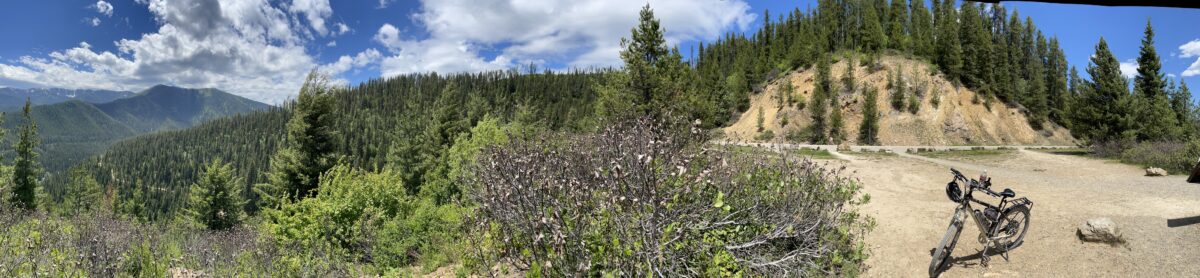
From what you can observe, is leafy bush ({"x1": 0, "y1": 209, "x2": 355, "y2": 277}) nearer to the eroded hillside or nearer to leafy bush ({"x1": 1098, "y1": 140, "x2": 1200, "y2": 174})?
leafy bush ({"x1": 1098, "y1": 140, "x2": 1200, "y2": 174})

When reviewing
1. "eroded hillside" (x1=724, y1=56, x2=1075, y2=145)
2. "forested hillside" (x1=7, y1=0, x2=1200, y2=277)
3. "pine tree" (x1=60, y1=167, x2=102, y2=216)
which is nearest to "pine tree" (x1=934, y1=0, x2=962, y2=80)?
"forested hillside" (x1=7, y1=0, x2=1200, y2=277)

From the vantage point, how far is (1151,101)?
2592cm

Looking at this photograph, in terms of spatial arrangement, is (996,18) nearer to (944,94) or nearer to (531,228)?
(944,94)

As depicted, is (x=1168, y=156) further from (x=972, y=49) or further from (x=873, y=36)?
(x=873, y=36)

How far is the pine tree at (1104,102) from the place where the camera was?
24.7m

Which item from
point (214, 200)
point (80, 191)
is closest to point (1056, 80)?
point (214, 200)

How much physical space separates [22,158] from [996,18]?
11061 centimetres

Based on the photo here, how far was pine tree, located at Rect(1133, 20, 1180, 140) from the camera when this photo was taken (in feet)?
77.7

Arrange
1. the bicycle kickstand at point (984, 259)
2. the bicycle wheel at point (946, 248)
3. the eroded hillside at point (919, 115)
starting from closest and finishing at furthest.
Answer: the bicycle wheel at point (946, 248)
the bicycle kickstand at point (984, 259)
the eroded hillside at point (919, 115)

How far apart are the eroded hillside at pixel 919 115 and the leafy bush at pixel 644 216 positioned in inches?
1610

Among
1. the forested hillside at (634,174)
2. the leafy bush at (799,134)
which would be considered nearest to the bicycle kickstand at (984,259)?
the forested hillside at (634,174)

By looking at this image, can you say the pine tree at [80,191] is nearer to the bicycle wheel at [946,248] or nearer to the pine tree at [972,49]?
the bicycle wheel at [946,248]

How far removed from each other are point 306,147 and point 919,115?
46.8m

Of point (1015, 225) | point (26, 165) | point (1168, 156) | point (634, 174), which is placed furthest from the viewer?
point (26, 165)
